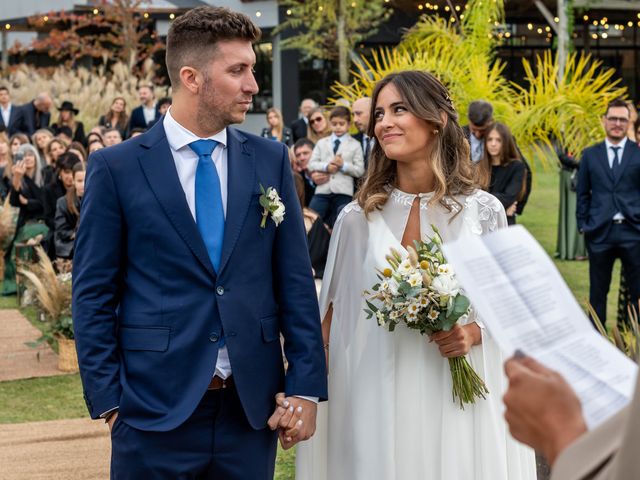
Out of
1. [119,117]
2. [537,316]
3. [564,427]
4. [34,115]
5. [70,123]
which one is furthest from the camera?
[34,115]

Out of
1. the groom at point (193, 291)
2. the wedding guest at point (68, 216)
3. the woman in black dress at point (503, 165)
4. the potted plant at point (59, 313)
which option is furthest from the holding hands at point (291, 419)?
the wedding guest at point (68, 216)

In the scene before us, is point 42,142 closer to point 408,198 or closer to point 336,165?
point 336,165

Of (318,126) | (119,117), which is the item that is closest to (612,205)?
(318,126)

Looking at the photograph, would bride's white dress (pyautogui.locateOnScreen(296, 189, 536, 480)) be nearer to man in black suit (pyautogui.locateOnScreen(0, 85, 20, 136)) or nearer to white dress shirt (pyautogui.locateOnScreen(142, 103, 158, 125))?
white dress shirt (pyautogui.locateOnScreen(142, 103, 158, 125))

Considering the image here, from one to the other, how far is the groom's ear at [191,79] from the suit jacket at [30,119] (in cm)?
1799

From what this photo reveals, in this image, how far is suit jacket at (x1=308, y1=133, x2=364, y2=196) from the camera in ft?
43.5

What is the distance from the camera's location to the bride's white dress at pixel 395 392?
183 inches

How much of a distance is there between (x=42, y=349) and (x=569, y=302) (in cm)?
949

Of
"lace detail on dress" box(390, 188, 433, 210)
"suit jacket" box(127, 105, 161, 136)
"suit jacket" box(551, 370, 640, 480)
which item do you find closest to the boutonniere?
"lace detail on dress" box(390, 188, 433, 210)

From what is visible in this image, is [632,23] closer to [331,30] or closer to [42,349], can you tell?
[331,30]

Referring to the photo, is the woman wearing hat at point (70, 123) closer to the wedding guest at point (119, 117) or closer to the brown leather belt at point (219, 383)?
the wedding guest at point (119, 117)

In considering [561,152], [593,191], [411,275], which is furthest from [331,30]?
[411,275]

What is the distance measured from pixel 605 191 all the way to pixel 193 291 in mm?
7584

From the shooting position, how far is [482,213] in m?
4.77
